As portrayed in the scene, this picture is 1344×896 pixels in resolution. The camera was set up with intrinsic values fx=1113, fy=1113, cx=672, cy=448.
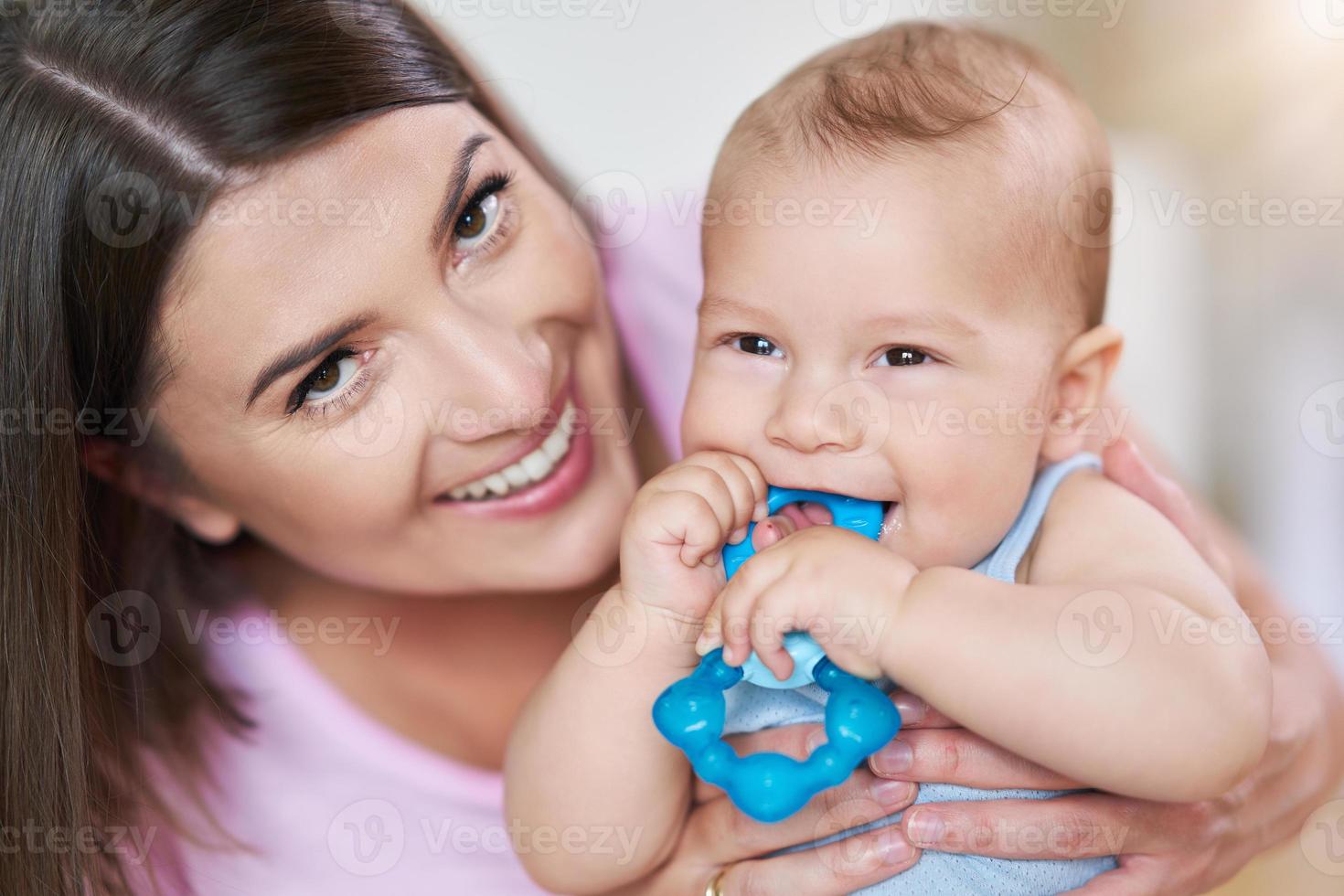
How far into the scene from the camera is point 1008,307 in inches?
39.8

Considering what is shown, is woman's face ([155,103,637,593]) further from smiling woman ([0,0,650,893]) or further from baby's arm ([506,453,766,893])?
baby's arm ([506,453,766,893])

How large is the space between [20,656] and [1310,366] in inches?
94.6

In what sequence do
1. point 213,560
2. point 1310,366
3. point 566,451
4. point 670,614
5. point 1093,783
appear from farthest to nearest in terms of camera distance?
point 1310,366 < point 213,560 < point 566,451 < point 670,614 < point 1093,783

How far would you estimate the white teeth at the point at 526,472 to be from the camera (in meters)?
1.31

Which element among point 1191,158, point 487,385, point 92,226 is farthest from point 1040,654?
point 1191,158

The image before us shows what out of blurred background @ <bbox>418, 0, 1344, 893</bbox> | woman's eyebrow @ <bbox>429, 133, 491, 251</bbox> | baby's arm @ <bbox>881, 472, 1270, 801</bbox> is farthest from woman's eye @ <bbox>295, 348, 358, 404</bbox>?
blurred background @ <bbox>418, 0, 1344, 893</bbox>

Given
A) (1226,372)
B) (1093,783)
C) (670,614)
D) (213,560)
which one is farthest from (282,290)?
(1226,372)

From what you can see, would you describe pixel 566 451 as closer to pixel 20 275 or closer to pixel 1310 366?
pixel 20 275

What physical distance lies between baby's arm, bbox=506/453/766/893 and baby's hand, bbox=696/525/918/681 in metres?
0.08

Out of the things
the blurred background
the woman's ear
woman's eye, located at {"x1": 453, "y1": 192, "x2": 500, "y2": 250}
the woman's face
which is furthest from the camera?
the blurred background

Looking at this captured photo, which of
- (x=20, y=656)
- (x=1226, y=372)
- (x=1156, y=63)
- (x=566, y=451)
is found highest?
(x=1156, y=63)

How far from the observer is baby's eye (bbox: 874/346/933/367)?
999mm

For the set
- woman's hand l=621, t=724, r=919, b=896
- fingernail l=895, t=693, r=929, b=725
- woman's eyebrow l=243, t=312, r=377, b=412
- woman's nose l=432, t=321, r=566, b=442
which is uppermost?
woman's eyebrow l=243, t=312, r=377, b=412

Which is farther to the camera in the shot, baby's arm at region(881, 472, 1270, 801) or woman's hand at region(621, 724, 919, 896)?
woman's hand at region(621, 724, 919, 896)
